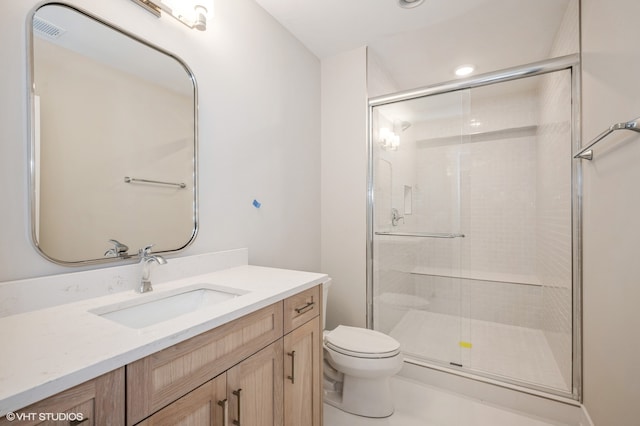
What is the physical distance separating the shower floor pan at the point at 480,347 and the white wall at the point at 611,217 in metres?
0.43

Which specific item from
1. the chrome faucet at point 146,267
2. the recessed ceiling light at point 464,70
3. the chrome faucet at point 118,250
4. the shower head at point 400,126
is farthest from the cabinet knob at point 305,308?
Answer: the recessed ceiling light at point 464,70

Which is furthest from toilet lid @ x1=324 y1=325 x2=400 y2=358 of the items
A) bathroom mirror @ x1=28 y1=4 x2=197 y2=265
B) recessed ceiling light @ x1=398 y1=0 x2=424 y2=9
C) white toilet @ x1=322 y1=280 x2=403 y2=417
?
recessed ceiling light @ x1=398 y1=0 x2=424 y2=9

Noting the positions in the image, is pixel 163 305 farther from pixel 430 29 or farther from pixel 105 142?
pixel 430 29

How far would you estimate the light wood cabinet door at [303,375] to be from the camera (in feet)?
3.63

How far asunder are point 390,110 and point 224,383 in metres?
2.20

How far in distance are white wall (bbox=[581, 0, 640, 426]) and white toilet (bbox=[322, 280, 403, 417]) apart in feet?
3.01

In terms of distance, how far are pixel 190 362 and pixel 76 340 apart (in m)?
0.26

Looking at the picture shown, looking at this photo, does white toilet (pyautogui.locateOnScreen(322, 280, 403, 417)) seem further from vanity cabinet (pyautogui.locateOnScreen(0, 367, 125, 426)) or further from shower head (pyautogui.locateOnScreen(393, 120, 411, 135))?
shower head (pyautogui.locateOnScreen(393, 120, 411, 135))

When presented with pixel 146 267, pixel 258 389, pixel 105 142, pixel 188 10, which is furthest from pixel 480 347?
pixel 188 10

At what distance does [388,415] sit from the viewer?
1.67m

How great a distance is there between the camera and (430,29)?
→ 2004mm

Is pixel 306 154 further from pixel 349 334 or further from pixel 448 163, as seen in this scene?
pixel 349 334

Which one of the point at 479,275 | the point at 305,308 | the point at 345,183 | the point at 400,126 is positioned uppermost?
the point at 400,126

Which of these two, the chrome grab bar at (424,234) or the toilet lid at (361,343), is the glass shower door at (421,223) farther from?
the toilet lid at (361,343)
